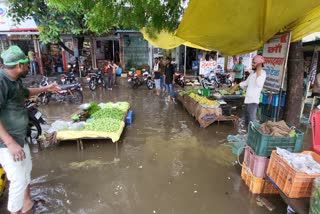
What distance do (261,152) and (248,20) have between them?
2.02 meters

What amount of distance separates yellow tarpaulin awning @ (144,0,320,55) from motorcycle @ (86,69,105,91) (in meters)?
8.52

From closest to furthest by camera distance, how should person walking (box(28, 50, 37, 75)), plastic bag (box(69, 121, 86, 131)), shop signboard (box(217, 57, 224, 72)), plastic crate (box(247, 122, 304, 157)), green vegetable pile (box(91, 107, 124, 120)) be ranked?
1. plastic crate (box(247, 122, 304, 157))
2. plastic bag (box(69, 121, 86, 131))
3. green vegetable pile (box(91, 107, 124, 120))
4. person walking (box(28, 50, 37, 75))
5. shop signboard (box(217, 57, 224, 72))

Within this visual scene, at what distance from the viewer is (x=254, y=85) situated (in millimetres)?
4699

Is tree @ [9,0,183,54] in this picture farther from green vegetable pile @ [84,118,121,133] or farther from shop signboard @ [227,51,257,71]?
shop signboard @ [227,51,257,71]

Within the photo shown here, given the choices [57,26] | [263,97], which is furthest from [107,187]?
[57,26]

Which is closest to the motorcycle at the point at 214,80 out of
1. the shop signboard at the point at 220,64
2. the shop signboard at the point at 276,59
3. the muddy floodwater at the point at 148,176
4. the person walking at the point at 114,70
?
the shop signboard at the point at 220,64

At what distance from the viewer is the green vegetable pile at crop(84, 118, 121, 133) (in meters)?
5.04

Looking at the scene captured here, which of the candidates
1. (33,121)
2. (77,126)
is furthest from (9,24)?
(77,126)

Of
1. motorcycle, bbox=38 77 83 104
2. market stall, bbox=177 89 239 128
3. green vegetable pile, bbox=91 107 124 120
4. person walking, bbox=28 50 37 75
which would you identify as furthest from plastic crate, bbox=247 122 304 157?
person walking, bbox=28 50 37 75

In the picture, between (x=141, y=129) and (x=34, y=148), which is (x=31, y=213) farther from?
(x=141, y=129)

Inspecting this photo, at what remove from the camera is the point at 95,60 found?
616 inches

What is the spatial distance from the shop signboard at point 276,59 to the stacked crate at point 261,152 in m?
0.93

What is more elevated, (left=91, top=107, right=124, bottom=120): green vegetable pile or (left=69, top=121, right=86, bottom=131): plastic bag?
(left=91, top=107, right=124, bottom=120): green vegetable pile

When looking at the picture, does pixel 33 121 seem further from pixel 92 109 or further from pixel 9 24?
pixel 9 24
